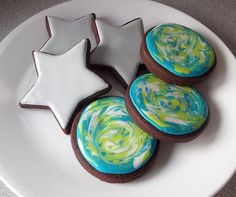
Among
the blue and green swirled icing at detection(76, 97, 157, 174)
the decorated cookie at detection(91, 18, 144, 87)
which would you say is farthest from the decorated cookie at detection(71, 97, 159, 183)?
the decorated cookie at detection(91, 18, 144, 87)

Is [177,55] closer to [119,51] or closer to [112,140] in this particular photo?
[119,51]

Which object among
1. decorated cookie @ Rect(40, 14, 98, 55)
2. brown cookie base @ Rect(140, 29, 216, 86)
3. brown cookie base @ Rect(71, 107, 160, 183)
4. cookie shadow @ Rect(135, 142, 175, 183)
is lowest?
cookie shadow @ Rect(135, 142, 175, 183)

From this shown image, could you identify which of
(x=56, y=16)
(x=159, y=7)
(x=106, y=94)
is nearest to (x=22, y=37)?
(x=56, y=16)

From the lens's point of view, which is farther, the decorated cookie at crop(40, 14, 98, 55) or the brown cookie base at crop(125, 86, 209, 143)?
the decorated cookie at crop(40, 14, 98, 55)

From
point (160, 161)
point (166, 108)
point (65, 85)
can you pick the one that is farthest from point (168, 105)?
point (65, 85)

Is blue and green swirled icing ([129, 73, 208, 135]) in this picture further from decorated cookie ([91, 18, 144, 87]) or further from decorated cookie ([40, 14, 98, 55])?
decorated cookie ([40, 14, 98, 55])

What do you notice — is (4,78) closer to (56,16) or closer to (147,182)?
(56,16)
